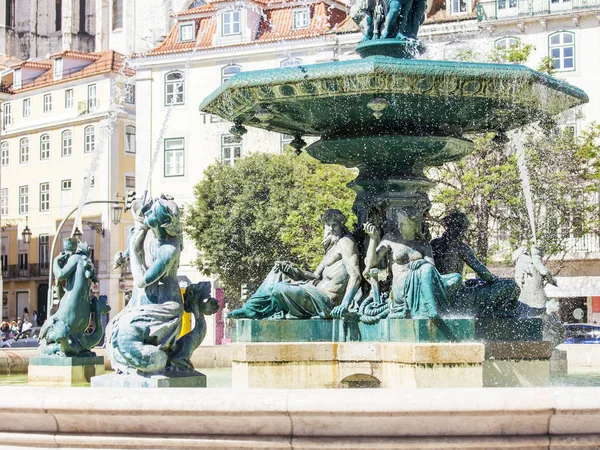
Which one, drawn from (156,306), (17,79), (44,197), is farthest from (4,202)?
(156,306)

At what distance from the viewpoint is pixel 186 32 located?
43.2m

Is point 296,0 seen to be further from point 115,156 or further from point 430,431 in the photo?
point 430,431

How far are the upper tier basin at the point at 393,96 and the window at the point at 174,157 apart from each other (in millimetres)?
31618

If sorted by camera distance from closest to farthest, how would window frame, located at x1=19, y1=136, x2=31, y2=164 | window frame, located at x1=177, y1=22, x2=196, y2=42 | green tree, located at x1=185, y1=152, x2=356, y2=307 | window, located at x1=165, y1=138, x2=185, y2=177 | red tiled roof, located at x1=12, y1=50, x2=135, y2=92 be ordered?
green tree, located at x1=185, y1=152, x2=356, y2=307, window, located at x1=165, y1=138, x2=185, y2=177, window frame, located at x1=177, y1=22, x2=196, y2=42, red tiled roof, located at x1=12, y1=50, x2=135, y2=92, window frame, located at x1=19, y1=136, x2=31, y2=164

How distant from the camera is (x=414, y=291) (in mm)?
8414

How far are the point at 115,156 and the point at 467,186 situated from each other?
2526 cm

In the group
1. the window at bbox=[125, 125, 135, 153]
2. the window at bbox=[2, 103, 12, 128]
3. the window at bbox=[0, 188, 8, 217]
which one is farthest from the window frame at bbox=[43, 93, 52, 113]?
the window at bbox=[0, 188, 8, 217]

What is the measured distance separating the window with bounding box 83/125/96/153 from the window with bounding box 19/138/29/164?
15.2ft

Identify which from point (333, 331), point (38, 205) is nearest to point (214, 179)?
point (38, 205)

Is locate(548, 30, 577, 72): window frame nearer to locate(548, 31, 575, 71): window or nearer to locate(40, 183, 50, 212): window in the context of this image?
locate(548, 31, 575, 71): window

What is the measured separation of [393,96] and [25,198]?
1869 inches

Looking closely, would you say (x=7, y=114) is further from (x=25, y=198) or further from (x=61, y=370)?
(x=61, y=370)

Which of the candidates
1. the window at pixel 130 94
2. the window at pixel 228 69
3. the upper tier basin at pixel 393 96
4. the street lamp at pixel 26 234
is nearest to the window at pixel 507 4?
the window at pixel 228 69

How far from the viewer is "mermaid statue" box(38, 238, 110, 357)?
11266 millimetres
